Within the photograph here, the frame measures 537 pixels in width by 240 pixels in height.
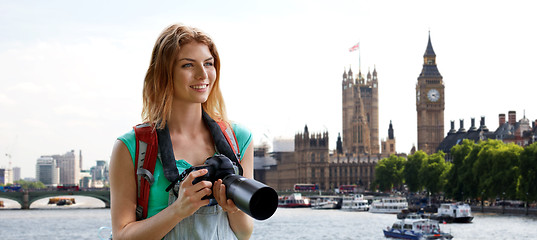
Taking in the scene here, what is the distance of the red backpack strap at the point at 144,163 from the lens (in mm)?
3230

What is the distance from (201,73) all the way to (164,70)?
0.47 feet

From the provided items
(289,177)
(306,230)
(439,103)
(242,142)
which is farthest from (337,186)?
(242,142)

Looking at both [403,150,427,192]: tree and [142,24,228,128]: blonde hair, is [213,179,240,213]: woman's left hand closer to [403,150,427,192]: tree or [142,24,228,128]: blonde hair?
[142,24,228,128]: blonde hair

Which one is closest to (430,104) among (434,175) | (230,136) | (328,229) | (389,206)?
(434,175)

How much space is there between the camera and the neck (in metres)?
3.46

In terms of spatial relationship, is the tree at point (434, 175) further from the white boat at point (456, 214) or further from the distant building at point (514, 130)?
the white boat at point (456, 214)

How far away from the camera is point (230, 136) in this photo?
347cm

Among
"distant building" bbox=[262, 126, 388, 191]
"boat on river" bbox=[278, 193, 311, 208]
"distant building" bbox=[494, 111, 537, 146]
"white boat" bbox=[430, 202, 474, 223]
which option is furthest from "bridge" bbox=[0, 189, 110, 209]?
"distant building" bbox=[262, 126, 388, 191]

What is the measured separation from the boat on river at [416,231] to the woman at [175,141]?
151 feet

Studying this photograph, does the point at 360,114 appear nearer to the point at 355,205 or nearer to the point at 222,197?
the point at 355,205

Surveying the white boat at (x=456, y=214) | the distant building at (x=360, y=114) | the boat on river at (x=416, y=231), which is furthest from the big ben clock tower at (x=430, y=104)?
the boat on river at (x=416, y=231)

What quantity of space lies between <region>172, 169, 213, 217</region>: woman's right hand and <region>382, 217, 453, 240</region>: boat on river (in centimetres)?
4651

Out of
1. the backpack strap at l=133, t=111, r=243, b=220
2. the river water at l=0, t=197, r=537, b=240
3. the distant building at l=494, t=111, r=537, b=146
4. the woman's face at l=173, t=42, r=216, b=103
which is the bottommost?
the river water at l=0, t=197, r=537, b=240

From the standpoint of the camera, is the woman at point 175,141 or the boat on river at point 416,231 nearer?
the woman at point 175,141
